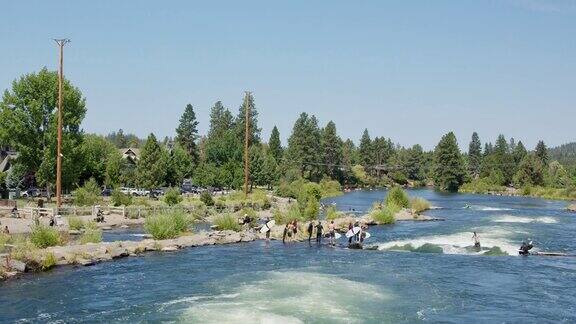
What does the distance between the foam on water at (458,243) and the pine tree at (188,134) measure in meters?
93.4

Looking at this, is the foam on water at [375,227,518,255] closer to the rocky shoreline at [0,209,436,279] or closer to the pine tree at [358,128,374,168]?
the rocky shoreline at [0,209,436,279]

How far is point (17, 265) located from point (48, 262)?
172cm

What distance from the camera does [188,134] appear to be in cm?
13300

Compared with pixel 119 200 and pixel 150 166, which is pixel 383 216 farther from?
pixel 150 166

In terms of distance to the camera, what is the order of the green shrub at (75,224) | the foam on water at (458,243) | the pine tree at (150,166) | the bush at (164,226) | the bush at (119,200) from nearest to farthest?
the foam on water at (458,243) → the bush at (164,226) → the green shrub at (75,224) → the bush at (119,200) → the pine tree at (150,166)

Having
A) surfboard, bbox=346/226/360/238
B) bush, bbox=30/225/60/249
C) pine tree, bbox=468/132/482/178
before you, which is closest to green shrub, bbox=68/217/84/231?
bush, bbox=30/225/60/249

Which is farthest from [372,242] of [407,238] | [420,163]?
[420,163]

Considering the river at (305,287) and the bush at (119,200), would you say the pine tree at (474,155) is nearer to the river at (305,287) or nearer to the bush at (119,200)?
the bush at (119,200)

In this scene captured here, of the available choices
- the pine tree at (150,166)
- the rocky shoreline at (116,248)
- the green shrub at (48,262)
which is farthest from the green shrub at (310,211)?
the pine tree at (150,166)

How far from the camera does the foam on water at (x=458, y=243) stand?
129 ft

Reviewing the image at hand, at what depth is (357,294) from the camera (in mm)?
24484

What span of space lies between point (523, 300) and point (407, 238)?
19602 millimetres

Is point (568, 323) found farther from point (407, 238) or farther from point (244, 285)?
point (407, 238)

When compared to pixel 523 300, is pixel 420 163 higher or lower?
higher
